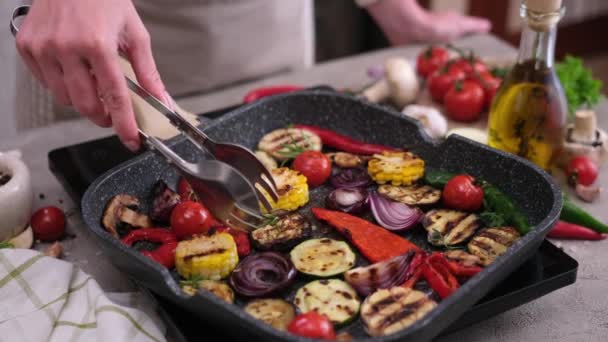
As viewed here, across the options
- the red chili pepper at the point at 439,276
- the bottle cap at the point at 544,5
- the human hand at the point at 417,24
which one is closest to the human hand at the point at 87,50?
the red chili pepper at the point at 439,276

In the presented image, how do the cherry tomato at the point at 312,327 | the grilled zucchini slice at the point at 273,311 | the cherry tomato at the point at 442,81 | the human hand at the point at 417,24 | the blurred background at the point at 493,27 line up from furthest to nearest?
the blurred background at the point at 493,27 → the human hand at the point at 417,24 → the cherry tomato at the point at 442,81 → the grilled zucchini slice at the point at 273,311 → the cherry tomato at the point at 312,327

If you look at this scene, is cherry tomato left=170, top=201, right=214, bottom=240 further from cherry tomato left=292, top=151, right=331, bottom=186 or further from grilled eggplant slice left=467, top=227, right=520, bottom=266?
grilled eggplant slice left=467, top=227, right=520, bottom=266

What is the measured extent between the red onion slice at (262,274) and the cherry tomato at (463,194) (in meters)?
0.44

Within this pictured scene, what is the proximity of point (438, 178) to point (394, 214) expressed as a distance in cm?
18

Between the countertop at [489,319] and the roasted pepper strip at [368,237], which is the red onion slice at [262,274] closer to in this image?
the roasted pepper strip at [368,237]

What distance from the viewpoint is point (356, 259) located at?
61.1 inches

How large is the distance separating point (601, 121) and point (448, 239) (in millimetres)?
989

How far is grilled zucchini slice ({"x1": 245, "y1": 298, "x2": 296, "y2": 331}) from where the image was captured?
133 cm

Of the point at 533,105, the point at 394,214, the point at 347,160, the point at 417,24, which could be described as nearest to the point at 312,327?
the point at 394,214

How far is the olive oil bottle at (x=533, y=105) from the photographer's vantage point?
71.3 inches

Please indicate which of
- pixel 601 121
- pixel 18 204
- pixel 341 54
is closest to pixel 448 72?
pixel 601 121

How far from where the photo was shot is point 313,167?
1811 mm

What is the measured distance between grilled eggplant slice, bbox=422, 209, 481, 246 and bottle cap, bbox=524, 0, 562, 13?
0.54 meters

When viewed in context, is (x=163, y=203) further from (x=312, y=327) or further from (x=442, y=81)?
(x=442, y=81)
